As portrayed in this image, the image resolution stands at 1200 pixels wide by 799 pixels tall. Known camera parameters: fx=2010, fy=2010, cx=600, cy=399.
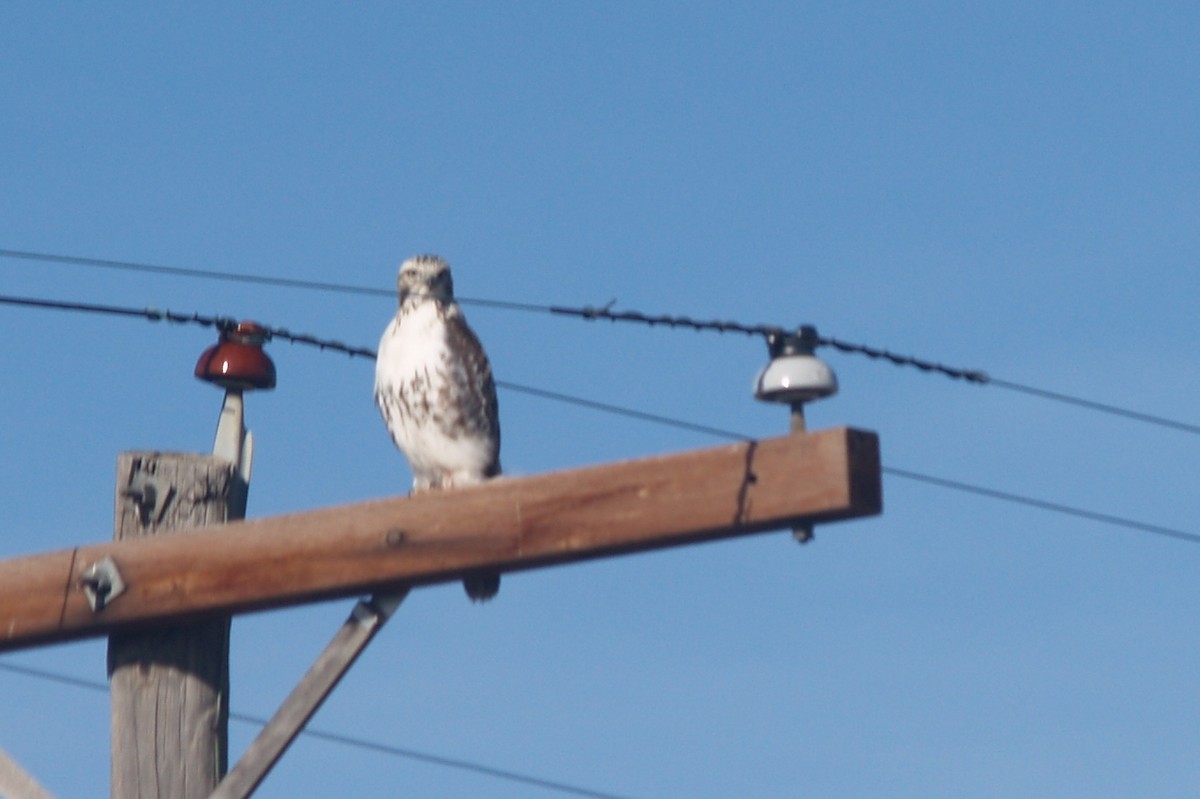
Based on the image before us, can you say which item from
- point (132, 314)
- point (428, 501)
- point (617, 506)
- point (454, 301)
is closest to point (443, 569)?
point (428, 501)

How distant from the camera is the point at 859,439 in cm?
420

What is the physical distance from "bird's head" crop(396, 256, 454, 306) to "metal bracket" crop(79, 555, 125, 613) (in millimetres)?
2143

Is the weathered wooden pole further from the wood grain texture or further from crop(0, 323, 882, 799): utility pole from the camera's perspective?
the wood grain texture

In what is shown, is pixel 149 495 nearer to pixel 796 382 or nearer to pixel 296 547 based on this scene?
pixel 296 547

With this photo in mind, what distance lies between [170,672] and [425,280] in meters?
2.32

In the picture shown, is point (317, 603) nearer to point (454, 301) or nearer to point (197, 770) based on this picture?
point (197, 770)

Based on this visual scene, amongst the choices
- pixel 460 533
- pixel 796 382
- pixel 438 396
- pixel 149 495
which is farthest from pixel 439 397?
pixel 796 382

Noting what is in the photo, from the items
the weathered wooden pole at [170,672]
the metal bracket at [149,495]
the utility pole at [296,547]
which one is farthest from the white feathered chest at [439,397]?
the metal bracket at [149,495]

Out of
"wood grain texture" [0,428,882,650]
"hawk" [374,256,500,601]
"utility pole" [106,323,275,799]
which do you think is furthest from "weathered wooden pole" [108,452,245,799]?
"hawk" [374,256,500,601]

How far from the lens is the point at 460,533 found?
15.1ft

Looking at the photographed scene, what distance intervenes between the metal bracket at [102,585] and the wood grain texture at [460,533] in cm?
2

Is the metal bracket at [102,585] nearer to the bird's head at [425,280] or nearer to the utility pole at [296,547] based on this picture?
the utility pole at [296,547]

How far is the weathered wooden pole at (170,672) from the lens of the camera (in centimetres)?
486

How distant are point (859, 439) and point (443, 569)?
1.05 metres
